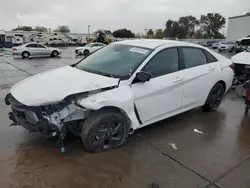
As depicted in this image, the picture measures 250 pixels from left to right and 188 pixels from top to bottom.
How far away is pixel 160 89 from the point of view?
3.67 metres

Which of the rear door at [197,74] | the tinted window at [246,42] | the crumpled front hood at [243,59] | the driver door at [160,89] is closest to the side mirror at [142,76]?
the driver door at [160,89]

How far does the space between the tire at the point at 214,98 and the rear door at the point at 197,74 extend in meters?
0.21

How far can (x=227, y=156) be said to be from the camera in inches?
132

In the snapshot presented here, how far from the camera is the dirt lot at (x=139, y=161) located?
8.90 ft

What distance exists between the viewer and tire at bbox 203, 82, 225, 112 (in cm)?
491

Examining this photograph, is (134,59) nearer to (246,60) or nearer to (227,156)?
(227,156)

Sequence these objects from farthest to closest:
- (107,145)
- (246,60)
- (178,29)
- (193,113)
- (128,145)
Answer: (178,29)
(246,60)
(193,113)
(128,145)
(107,145)

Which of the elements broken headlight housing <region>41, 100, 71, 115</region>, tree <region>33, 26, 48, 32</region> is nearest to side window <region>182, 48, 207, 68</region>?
broken headlight housing <region>41, 100, 71, 115</region>

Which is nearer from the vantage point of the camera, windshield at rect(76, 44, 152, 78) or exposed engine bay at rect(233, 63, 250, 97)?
windshield at rect(76, 44, 152, 78)

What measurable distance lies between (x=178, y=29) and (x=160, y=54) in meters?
72.5

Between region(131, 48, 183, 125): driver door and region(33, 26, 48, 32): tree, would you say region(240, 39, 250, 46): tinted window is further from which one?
region(33, 26, 48, 32): tree

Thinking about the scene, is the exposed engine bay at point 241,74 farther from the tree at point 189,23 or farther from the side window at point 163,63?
the tree at point 189,23

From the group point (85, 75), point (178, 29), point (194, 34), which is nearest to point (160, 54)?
point (85, 75)

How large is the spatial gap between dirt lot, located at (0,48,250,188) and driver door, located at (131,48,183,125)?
0.45 m
